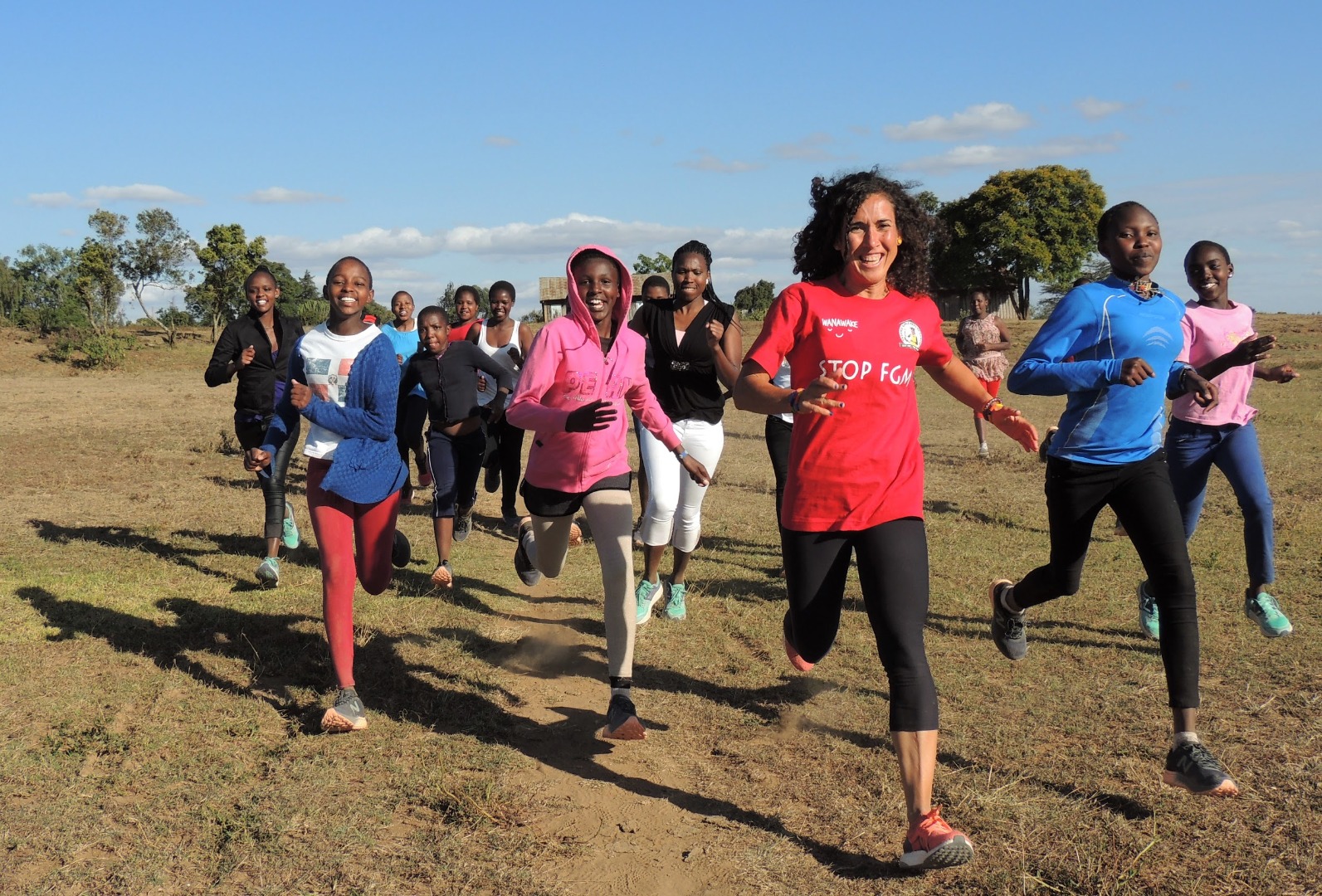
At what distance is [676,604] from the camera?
24.9 feet

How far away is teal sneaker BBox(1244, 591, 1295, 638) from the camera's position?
649 centimetres

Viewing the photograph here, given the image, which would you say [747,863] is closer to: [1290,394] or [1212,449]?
[1212,449]

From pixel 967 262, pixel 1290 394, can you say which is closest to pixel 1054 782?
pixel 1290 394

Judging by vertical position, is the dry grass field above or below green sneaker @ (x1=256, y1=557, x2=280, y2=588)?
below

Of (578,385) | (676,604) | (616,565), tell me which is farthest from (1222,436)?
(578,385)

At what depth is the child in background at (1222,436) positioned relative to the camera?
6.56m

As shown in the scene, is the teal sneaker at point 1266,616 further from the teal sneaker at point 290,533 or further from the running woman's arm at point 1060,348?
the teal sneaker at point 290,533

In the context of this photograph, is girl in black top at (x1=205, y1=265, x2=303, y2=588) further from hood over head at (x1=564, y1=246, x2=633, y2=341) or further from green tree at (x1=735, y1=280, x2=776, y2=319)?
green tree at (x1=735, y1=280, x2=776, y2=319)

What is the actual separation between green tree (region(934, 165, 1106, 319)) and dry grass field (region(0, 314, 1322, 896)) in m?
51.5

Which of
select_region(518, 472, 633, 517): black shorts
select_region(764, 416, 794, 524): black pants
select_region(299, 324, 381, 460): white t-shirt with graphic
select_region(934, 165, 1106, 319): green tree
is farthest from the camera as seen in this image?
select_region(934, 165, 1106, 319): green tree

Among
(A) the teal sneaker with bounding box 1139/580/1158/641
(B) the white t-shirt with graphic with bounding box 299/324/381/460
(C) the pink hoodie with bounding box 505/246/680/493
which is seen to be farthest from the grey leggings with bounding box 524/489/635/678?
(A) the teal sneaker with bounding box 1139/580/1158/641

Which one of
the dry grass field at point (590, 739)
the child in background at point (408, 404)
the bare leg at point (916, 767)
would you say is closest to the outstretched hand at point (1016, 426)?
the bare leg at point (916, 767)

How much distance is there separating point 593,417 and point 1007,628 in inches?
102

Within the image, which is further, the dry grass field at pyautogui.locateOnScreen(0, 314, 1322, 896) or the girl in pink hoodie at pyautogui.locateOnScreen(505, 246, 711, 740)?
the girl in pink hoodie at pyautogui.locateOnScreen(505, 246, 711, 740)
